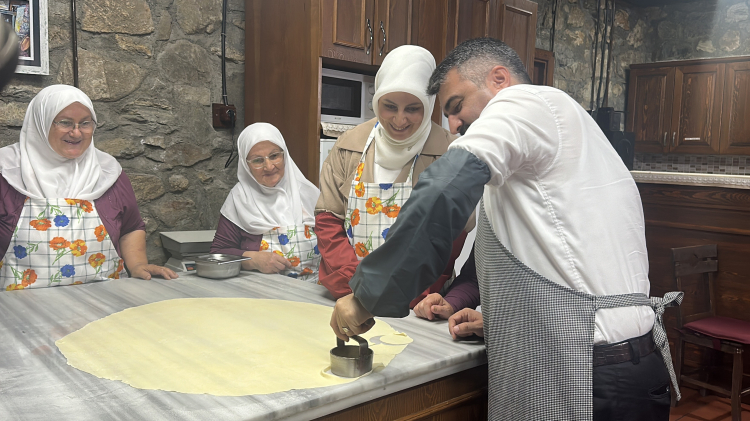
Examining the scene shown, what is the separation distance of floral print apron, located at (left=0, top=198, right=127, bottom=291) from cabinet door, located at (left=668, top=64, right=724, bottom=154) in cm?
576

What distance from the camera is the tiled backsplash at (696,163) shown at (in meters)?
5.84

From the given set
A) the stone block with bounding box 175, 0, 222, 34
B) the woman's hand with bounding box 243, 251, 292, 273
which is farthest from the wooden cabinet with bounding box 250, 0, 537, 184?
the woman's hand with bounding box 243, 251, 292, 273

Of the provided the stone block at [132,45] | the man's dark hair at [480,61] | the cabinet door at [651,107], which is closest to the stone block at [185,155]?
the stone block at [132,45]

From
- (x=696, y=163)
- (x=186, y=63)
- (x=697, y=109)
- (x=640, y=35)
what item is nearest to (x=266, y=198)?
(x=186, y=63)

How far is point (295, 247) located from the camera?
2480 millimetres

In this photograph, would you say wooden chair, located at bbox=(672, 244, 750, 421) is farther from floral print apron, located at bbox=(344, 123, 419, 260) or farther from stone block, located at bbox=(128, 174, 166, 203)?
stone block, located at bbox=(128, 174, 166, 203)

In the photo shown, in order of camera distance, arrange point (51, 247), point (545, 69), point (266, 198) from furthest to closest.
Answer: point (545, 69), point (266, 198), point (51, 247)

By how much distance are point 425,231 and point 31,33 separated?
2.39 m

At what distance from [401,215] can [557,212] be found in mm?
309

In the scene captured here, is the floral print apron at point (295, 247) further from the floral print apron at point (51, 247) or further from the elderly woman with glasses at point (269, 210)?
the floral print apron at point (51, 247)

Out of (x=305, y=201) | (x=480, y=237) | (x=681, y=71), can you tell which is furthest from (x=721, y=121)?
(x=480, y=237)

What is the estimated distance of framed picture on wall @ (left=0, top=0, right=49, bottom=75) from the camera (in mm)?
2496

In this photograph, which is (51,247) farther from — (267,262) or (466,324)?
(466,324)

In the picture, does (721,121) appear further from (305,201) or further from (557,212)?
(557,212)
